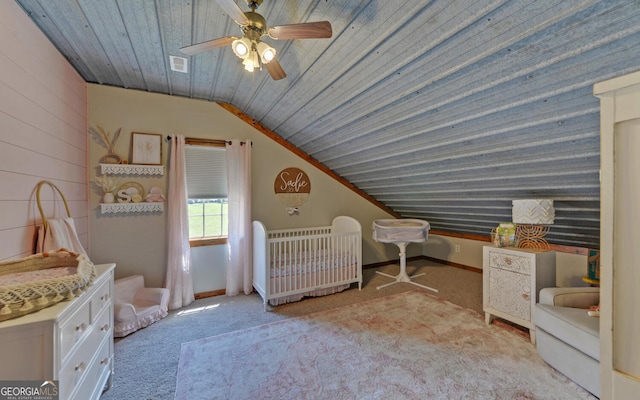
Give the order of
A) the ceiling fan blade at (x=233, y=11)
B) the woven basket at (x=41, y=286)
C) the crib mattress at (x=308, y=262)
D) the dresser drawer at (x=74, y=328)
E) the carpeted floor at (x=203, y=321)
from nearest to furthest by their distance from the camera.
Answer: the woven basket at (x=41, y=286) < the dresser drawer at (x=74, y=328) < the ceiling fan blade at (x=233, y=11) < the carpeted floor at (x=203, y=321) < the crib mattress at (x=308, y=262)

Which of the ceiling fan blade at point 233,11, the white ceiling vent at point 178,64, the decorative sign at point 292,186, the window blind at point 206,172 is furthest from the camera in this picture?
the decorative sign at point 292,186

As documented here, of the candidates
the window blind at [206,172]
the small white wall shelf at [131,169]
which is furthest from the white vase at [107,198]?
the window blind at [206,172]

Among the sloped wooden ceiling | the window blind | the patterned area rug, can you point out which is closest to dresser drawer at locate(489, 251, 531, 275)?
the patterned area rug

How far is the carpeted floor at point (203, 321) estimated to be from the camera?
1701 mm

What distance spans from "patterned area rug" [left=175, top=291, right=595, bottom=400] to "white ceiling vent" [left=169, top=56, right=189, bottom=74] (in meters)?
2.41

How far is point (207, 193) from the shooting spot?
10.4ft

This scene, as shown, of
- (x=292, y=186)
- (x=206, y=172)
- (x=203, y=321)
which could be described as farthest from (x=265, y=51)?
(x=203, y=321)

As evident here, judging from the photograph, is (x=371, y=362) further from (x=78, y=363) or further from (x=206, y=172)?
(x=206, y=172)

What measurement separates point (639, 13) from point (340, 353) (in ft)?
8.05

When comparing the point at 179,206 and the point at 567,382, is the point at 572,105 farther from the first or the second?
the point at 179,206

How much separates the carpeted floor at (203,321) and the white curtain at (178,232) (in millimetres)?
208

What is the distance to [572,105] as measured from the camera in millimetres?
1475

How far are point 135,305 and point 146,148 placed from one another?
167cm

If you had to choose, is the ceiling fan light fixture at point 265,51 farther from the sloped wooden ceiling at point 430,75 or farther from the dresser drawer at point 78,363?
the dresser drawer at point 78,363
